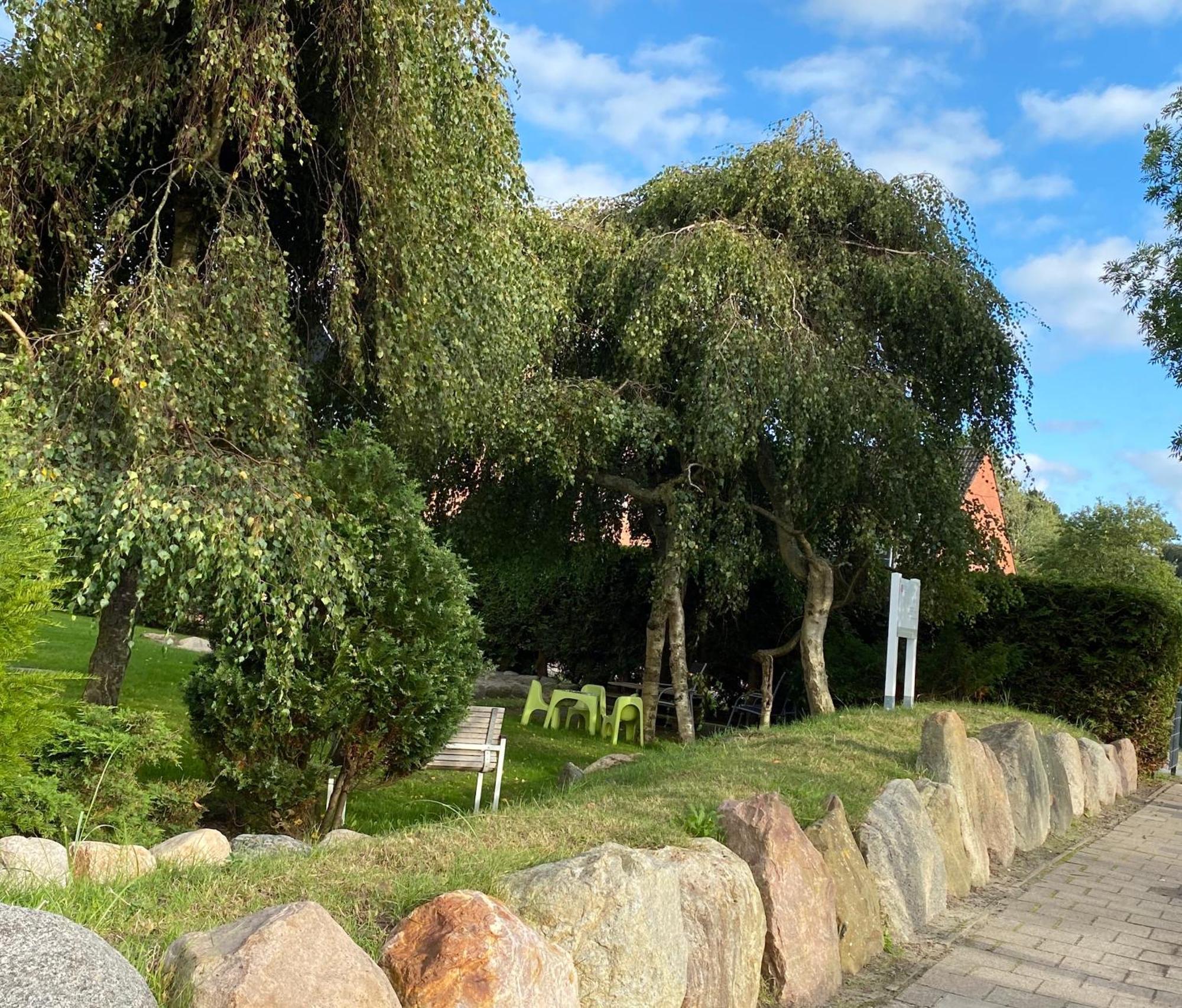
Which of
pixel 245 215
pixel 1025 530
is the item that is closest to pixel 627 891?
pixel 245 215

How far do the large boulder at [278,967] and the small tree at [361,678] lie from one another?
12.6 ft

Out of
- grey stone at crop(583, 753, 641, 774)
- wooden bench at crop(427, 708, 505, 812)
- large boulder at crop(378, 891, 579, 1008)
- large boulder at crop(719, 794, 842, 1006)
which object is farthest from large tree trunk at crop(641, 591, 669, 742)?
large boulder at crop(378, 891, 579, 1008)

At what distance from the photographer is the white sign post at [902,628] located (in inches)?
408

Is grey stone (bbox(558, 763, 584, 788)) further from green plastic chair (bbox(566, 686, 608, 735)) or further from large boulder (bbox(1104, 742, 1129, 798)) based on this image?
large boulder (bbox(1104, 742, 1129, 798))

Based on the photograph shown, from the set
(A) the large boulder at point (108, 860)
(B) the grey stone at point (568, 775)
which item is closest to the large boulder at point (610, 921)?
(A) the large boulder at point (108, 860)

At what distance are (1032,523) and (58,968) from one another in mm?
50184

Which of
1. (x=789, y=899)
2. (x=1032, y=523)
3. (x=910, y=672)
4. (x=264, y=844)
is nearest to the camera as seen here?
(x=789, y=899)

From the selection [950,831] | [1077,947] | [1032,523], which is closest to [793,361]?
[950,831]

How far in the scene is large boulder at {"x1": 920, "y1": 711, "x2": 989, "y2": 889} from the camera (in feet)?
21.6

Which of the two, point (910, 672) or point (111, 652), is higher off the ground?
point (910, 672)

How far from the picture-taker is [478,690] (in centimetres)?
1839

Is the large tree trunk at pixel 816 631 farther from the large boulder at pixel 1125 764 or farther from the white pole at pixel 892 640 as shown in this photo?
the large boulder at pixel 1125 764

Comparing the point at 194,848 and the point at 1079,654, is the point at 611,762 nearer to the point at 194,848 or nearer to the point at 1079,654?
the point at 194,848

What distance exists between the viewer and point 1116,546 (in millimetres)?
33281
